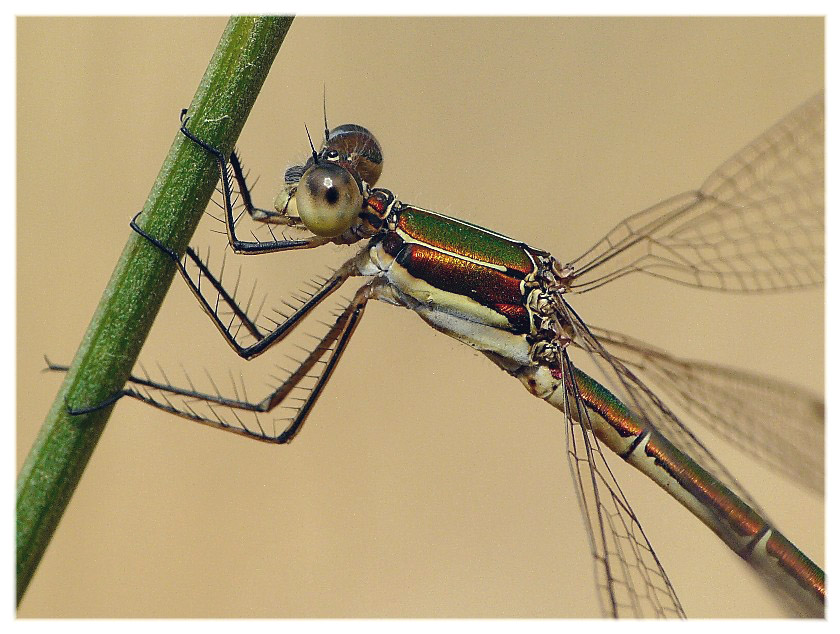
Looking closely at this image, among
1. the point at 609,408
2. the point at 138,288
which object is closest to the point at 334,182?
the point at 138,288

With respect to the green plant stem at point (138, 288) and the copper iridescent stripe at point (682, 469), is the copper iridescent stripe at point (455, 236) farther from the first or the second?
the green plant stem at point (138, 288)

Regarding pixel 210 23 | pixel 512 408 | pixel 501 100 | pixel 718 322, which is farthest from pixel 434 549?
pixel 210 23

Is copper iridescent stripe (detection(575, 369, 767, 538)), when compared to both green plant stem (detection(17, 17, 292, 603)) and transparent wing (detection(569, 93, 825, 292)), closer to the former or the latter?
transparent wing (detection(569, 93, 825, 292))

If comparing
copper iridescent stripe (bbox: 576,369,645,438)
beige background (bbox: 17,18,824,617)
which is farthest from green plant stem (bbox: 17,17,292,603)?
beige background (bbox: 17,18,824,617)

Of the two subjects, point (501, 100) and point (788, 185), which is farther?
point (501, 100)

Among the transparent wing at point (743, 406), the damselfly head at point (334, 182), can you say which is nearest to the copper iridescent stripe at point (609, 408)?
the transparent wing at point (743, 406)
